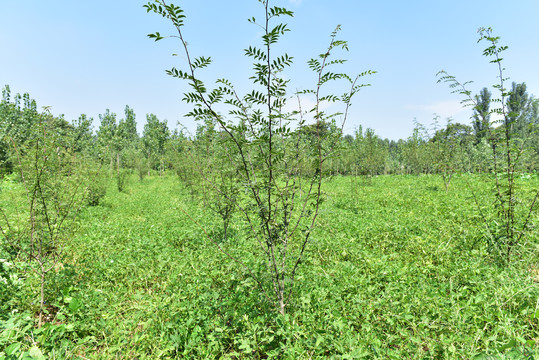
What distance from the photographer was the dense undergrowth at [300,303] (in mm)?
2674

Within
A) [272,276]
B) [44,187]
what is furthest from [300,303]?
[44,187]

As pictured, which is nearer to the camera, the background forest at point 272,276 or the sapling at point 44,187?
the background forest at point 272,276

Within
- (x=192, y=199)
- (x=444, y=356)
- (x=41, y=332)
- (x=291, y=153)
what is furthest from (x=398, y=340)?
(x=192, y=199)

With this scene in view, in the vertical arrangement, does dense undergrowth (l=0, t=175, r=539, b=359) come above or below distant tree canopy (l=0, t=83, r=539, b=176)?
below

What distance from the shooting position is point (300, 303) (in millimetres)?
3346

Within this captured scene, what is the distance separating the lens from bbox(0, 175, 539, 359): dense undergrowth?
267cm

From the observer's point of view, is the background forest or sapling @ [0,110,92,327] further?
sapling @ [0,110,92,327]

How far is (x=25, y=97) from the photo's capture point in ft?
97.0

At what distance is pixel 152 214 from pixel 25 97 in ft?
111

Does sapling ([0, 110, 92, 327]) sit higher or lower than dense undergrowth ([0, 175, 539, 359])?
higher

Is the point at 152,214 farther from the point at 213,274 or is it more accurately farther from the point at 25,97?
the point at 25,97

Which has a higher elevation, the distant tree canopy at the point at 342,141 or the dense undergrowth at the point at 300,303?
the distant tree canopy at the point at 342,141

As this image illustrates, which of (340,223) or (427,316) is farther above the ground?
(340,223)

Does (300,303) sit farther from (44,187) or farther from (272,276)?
(44,187)
